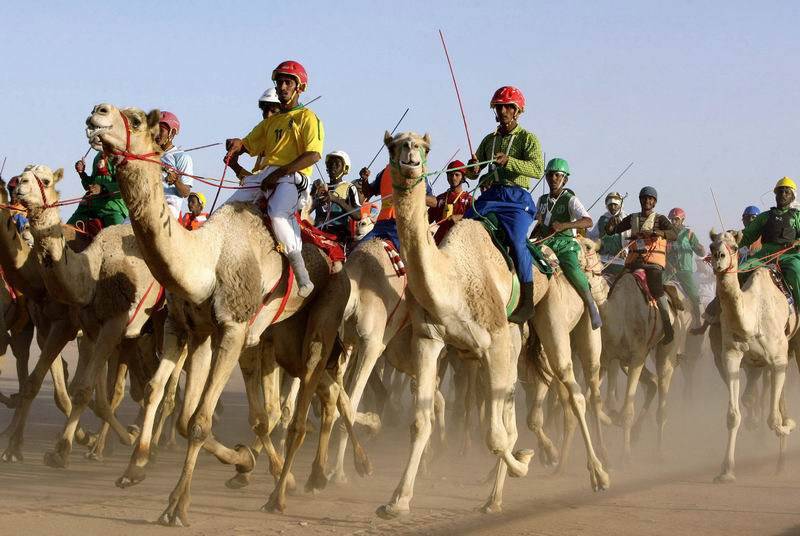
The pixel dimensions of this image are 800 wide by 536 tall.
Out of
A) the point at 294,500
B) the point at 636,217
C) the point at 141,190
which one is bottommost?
the point at 294,500

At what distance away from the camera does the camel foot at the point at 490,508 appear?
942 centimetres

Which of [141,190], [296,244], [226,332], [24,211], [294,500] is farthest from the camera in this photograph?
[24,211]

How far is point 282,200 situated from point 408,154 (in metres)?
1.20

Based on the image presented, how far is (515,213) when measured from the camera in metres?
10.3

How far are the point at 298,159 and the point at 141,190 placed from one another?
1.65m

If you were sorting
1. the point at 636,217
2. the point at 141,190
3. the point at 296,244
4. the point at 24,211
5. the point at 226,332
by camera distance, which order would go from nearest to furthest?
the point at 141,190, the point at 226,332, the point at 296,244, the point at 24,211, the point at 636,217

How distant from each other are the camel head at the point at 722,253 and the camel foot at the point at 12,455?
24.3ft

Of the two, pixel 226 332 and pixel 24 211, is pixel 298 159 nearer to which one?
pixel 226 332

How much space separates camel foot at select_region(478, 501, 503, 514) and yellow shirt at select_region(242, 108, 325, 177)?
299cm

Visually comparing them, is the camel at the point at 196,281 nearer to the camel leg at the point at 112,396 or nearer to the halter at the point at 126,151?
the halter at the point at 126,151

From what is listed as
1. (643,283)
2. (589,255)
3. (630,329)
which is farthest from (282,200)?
(643,283)

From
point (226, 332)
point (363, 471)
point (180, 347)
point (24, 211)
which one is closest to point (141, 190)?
point (226, 332)

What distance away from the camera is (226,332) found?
842 cm

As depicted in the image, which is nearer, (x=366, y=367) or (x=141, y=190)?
(x=141, y=190)
